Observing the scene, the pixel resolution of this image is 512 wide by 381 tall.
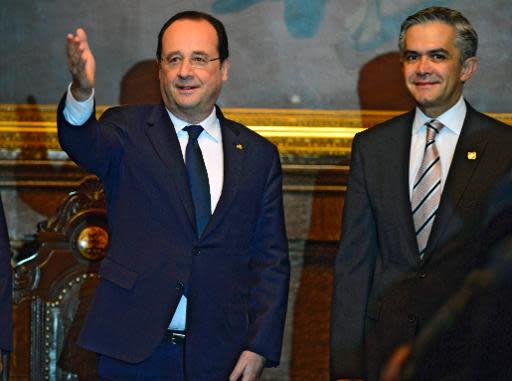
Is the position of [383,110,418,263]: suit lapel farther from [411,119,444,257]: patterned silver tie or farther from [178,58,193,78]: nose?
[178,58,193,78]: nose

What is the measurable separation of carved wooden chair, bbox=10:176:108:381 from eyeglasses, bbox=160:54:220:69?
956mm

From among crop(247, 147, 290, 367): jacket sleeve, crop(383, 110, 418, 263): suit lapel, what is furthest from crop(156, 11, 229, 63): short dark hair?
crop(383, 110, 418, 263): suit lapel

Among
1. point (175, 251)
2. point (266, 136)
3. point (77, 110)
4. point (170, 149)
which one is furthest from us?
point (266, 136)

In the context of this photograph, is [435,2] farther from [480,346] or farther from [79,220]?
[480,346]

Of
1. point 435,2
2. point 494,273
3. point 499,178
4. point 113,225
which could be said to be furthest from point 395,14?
point 494,273

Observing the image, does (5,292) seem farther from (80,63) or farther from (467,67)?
(467,67)

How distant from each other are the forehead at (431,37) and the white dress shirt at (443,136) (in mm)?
207

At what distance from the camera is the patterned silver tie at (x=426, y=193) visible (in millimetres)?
3688

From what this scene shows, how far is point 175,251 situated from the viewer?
3609mm

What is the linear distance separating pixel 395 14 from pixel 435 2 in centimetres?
19

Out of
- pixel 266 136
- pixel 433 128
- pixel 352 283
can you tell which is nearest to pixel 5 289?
pixel 352 283

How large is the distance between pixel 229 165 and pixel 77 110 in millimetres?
603

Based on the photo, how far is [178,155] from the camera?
3.71 metres

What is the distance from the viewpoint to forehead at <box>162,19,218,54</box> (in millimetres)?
3820
